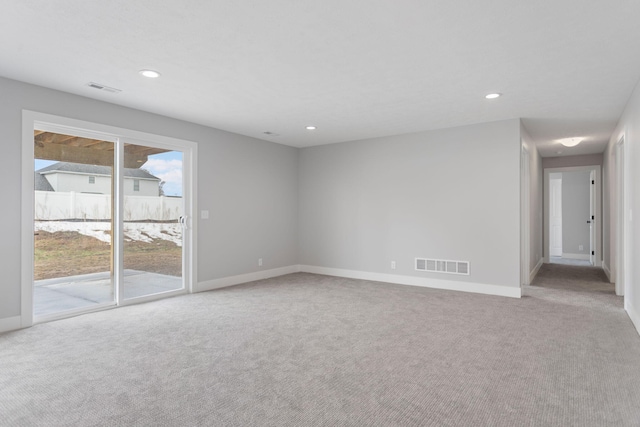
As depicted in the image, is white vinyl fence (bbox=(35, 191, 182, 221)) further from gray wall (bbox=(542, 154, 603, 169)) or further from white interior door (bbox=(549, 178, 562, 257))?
white interior door (bbox=(549, 178, 562, 257))

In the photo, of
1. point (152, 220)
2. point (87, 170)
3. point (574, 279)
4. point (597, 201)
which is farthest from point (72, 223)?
point (597, 201)

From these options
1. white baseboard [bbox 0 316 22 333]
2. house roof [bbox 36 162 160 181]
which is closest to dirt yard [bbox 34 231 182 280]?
white baseboard [bbox 0 316 22 333]

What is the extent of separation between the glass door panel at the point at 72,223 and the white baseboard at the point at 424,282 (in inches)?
140

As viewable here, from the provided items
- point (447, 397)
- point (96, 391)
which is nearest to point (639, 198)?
point (447, 397)

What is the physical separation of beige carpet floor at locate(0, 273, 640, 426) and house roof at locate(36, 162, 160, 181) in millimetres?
1612

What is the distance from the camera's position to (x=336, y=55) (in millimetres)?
3104

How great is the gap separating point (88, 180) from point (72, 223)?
520mm

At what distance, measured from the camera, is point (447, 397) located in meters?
2.33

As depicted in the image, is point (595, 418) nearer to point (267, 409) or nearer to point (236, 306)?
point (267, 409)

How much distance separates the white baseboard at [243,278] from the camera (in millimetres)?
5539

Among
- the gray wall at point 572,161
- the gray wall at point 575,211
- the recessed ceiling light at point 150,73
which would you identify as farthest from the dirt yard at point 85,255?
the gray wall at point 575,211

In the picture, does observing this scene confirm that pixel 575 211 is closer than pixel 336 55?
No

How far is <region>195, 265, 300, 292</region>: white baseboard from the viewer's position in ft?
18.2

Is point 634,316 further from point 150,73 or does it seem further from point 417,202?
point 150,73
